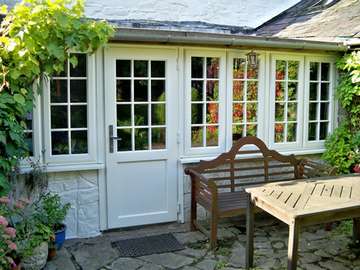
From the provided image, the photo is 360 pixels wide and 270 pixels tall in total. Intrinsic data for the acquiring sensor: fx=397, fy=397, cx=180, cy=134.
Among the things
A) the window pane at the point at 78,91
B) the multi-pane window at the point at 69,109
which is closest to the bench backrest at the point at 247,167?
the multi-pane window at the point at 69,109

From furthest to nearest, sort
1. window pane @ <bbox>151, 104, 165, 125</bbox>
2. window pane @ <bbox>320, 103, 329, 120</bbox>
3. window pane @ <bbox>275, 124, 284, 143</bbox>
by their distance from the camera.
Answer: window pane @ <bbox>320, 103, 329, 120</bbox> → window pane @ <bbox>275, 124, 284, 143</bbox> → window pane @ <bbox>151, 104, 165, 125</bbox>

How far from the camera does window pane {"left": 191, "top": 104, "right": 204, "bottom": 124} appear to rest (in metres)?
5.42

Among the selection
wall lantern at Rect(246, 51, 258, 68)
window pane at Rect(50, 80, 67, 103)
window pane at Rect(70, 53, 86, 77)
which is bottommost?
window pane at Rect(50, 80, 67, 103)

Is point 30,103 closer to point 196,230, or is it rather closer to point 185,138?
point 185,138

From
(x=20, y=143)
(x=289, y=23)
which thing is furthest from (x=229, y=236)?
(x=289, y=23)

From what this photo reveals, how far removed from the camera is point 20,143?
3.89 meters

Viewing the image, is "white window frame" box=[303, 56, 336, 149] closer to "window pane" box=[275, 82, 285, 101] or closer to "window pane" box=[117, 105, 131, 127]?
"window pane" box=[275, 82, 285, 101]

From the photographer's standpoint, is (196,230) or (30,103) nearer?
(30,103)

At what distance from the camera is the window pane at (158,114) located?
5.21 m

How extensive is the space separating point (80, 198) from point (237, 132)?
235 centimetres

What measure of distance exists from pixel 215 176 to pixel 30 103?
266 cm

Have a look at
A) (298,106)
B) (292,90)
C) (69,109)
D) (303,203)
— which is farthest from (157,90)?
(303,203)

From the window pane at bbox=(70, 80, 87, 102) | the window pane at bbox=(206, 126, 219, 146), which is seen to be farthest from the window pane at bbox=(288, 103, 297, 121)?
the window pane at bbox=(70, 80, 87, 102)

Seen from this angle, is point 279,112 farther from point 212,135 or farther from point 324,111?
point 212,135
